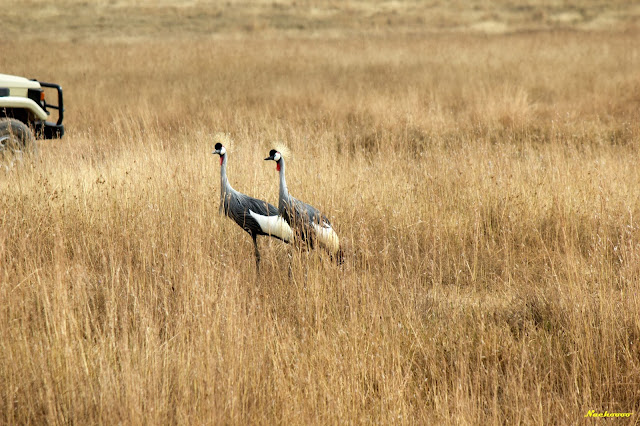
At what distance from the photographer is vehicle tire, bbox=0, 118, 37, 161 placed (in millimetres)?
7174

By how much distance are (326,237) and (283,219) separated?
1.19 ft

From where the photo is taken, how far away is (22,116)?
8039 mm

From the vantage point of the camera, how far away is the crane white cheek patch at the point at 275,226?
4.49 meters

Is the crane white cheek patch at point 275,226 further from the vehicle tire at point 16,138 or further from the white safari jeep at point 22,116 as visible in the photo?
the vehicle tire at point 16,138

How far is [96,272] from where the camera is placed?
4.71 m

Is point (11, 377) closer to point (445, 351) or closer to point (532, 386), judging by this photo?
point (445, 351)

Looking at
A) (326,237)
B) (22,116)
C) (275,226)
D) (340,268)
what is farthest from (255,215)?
(22,116)

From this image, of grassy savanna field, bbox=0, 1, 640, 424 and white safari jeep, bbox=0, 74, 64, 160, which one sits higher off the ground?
white safari jeep, bbox=0, 74, 64, 160

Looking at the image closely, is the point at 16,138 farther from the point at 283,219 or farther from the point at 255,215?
the point at 283,219

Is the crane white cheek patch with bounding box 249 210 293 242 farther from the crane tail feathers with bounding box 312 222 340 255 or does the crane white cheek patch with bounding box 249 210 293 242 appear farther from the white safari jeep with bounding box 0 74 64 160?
the white safari jeep with bounding box 0 74 64 160

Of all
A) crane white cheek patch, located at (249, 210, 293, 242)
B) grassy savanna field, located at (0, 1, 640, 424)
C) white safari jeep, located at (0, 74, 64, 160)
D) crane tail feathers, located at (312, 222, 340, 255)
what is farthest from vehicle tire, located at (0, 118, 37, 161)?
crane tail feathers, located at (312, 222, 340, 255)

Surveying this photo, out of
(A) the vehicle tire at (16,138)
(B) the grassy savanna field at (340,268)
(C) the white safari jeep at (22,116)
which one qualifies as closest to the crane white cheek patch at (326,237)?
(B) the grassy savanna field at (340,268)

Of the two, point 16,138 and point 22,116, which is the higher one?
point 22,116

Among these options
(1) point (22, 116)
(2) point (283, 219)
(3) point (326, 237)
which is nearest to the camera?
(3) point (326, 237)
